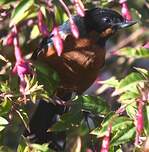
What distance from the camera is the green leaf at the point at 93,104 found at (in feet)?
6.96

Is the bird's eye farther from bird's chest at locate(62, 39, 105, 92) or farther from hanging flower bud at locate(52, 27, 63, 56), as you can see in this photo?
hanging flower bud at locate(52, 27, 63, 56)

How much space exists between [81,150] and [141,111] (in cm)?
42

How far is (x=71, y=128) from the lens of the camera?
2170 mm

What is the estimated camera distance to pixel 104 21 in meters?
3.18

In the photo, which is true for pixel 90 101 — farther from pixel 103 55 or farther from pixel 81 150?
pixel 103 55

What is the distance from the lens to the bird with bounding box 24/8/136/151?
2.75 metres

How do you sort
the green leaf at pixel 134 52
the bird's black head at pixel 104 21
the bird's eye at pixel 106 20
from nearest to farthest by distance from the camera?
the green leaf at pixel 134 52, the bird's black head at pixel 104 21, the bird's eye at pixel 106 20

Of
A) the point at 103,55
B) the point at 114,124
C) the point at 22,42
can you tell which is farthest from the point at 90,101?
the point at 22,42

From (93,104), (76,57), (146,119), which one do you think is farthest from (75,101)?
(76,57)

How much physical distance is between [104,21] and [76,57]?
446 mm

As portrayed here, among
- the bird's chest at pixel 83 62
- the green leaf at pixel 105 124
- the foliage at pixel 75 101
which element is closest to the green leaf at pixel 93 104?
the foliage at pixel 75 101

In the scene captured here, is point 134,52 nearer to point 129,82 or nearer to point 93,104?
point 129,82

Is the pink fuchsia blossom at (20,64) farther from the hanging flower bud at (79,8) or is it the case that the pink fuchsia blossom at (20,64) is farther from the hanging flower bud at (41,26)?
the hanging flower bud at (79,8)

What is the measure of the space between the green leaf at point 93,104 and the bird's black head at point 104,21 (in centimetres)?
87
